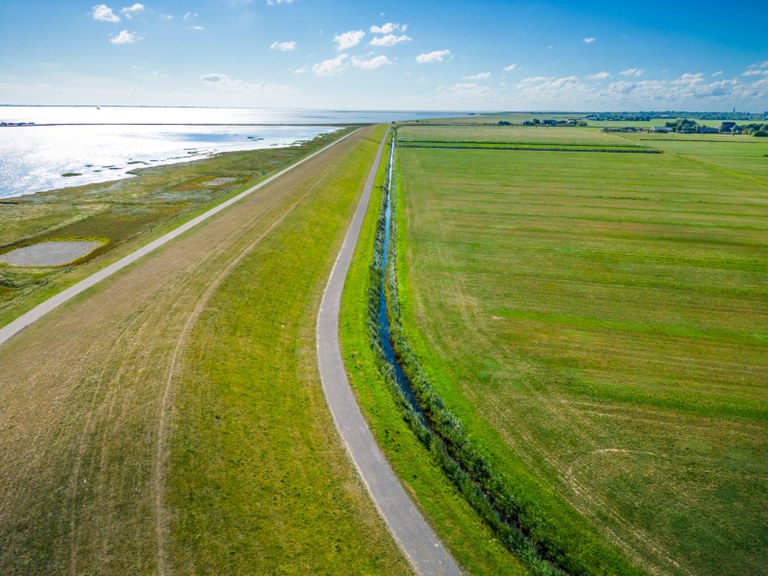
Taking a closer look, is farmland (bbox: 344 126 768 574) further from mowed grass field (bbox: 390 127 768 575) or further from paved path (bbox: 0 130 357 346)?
paved path (bbox: 0 130 357 346)

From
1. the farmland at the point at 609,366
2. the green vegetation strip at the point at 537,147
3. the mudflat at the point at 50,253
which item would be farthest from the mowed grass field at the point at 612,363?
the green vegetation strip at the point at 537,147

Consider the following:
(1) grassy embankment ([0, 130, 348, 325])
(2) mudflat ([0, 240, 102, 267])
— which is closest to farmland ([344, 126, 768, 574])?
(1) grassy embankment ([0, 130, 348, 325])

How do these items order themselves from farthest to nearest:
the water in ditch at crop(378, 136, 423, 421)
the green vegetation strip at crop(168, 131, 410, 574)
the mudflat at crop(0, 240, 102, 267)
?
1. the mudflat at crop(0, 240, 102, 267)
2. the water in ditch at crop(378, 136, 423, 421)
3. the green vegetation strip at crop(168, 131, 410, 574)

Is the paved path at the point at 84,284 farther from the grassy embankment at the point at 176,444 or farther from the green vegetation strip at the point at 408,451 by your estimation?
the green vegetation strip at the point at 408,451

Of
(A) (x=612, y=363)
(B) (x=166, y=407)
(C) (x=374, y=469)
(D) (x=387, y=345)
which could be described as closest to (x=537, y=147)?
(A) (x=612, y=363)

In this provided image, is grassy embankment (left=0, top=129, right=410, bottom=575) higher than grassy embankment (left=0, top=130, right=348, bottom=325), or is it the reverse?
grassy embankment (left=0, top=130, right=348, bottom=325)
